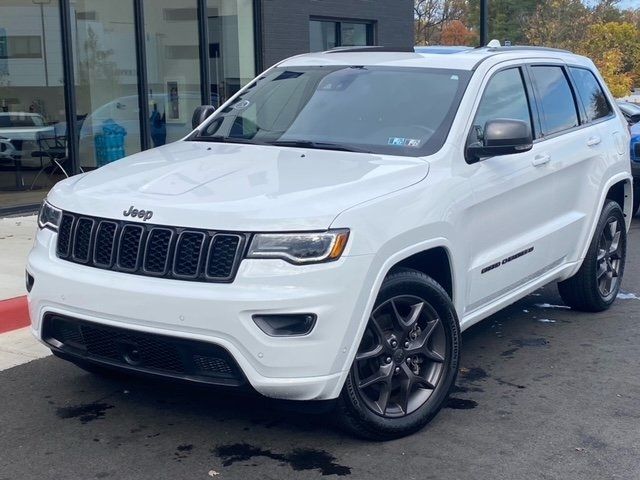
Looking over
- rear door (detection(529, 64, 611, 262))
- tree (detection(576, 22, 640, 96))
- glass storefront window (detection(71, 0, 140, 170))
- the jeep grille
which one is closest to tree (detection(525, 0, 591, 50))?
tree (detection(576, 22, 640, 96))

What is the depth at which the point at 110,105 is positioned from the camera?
12.6 m

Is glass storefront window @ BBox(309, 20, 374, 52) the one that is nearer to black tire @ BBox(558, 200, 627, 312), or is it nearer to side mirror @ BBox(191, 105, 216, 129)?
black tire @ BBox(558, 200, 627, 312)

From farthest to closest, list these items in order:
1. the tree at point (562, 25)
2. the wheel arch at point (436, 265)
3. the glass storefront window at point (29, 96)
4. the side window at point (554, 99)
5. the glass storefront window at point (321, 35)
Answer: the tree at point (562, 25)
the glass storefront window at point (321, 35)
the glass storefront window at point (29, 96)
the side window at point (554, 99)
the wheel arch at point (436, 265)

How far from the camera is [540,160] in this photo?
5.63 metres

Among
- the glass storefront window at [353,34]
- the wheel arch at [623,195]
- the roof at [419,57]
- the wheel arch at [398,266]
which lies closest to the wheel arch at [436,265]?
the wheel arch at [398,266]

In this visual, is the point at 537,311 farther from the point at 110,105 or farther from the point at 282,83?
the point at 110,105

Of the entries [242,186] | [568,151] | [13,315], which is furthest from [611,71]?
[242,186]

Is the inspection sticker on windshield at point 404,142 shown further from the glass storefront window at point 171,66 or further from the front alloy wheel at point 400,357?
the glass storefront window at point 171,66

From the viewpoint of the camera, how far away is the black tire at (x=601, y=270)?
6.59 meters

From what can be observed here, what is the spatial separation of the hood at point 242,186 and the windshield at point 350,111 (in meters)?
0.23

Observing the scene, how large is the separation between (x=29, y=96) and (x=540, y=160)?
25.8 feet

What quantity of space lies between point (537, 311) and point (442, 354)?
262 centimetres

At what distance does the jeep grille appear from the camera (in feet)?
12.9

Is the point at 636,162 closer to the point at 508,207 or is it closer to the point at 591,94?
the point at 591,94
